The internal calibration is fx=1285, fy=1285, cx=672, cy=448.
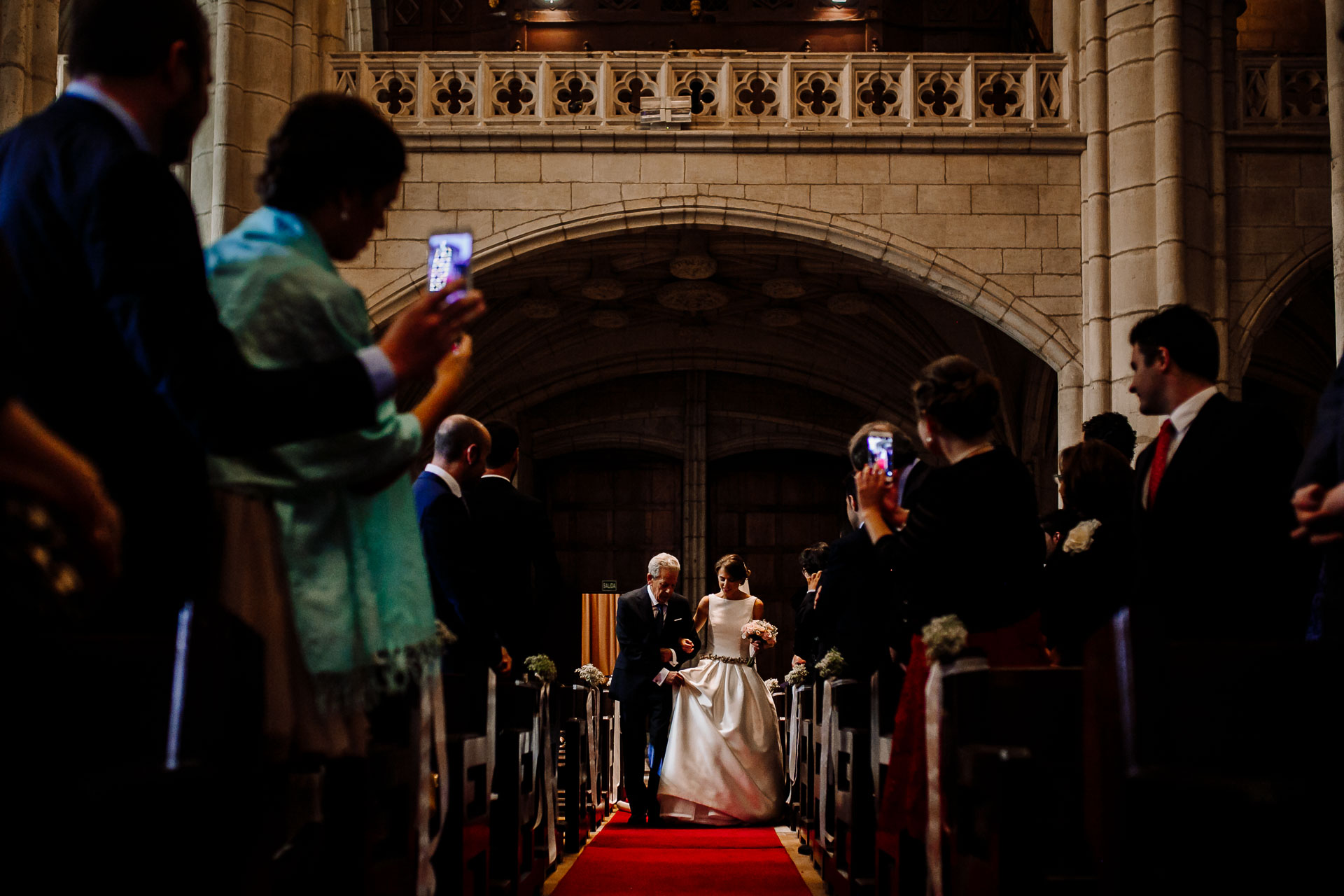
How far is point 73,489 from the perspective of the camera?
1038 millimetres

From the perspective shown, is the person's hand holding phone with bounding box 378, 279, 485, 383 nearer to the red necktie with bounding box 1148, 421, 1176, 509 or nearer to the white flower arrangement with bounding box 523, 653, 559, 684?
the red necktie with bounding box 1148, 421, 1176, 509

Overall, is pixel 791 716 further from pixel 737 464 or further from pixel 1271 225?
pixel 737 464

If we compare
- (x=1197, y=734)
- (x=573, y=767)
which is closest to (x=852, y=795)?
(x=1197, y=734)

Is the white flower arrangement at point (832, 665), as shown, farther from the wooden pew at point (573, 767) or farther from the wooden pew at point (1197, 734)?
the wooden pew at point (1197, 734)

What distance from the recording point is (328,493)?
1718 millimetres

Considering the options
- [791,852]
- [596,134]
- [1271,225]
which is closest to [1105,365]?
[1271,225]

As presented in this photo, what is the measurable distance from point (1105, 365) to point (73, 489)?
9575 millimetres

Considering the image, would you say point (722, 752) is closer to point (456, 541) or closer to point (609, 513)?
point (456, 541)

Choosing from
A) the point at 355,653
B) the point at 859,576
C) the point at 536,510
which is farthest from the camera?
the point at 859,576

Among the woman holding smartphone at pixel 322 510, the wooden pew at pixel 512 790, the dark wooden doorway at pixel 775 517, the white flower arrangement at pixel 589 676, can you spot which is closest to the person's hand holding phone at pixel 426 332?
the woman holding smartphone at pixel 322 510

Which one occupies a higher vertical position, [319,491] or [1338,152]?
[1338,152]

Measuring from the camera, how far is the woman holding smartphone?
5.36 feet

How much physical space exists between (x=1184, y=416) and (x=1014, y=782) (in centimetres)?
122

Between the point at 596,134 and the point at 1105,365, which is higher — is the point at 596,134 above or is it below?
above
